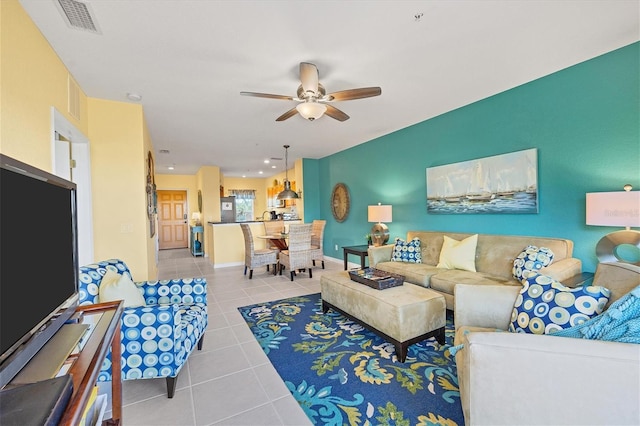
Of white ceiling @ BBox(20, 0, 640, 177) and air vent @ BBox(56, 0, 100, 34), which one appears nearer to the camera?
air vent @ BBox(56, 0, 100, 34)

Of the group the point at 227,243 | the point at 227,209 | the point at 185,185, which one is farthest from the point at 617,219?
the point at 185,185

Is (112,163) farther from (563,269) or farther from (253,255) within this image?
(563,269)

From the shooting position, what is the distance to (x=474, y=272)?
10.4 ft

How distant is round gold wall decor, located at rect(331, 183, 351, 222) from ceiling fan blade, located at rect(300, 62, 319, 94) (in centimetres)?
377

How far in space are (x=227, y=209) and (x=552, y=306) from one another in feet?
26.2

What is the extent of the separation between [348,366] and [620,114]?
3247 mm

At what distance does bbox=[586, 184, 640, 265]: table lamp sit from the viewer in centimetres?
206

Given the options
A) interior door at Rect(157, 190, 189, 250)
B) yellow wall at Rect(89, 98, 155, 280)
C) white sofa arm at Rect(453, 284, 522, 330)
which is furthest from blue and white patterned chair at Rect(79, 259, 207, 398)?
interior door at Rect(157, 190, 189, 250)

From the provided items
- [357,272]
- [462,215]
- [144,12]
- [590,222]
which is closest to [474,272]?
[462,215]

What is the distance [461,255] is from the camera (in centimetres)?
332

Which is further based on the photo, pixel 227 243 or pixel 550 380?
pixel 227 243

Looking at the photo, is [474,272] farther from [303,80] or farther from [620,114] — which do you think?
[303,80]

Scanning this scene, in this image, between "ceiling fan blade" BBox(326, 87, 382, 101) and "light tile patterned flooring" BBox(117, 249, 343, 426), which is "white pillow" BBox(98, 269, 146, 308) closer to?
"light tile patterned flooring" BBox(117, 249, 343, 426)

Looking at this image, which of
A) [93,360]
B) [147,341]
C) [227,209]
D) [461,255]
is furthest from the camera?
[227,209]
